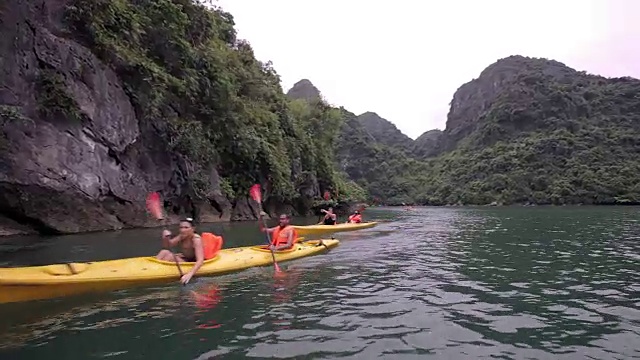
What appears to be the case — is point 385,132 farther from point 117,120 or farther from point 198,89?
point 117,120

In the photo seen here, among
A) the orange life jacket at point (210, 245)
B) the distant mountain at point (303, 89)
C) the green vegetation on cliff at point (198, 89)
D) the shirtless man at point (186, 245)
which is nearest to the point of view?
the shirtless man at point (186, 245)

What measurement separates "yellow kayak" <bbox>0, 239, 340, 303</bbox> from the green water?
162 millimetres

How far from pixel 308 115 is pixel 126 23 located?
25373 mm

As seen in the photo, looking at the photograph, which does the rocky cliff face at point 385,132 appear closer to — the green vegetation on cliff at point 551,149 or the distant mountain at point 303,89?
the distant mountain at point 303,89

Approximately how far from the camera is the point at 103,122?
1689 centimetres

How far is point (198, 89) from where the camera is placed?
2227 cm

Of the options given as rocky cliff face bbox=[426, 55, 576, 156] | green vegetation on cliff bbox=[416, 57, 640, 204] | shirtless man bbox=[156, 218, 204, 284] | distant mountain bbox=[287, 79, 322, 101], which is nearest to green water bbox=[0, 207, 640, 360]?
shirtless man bbox=[156, 218, 204, 284]

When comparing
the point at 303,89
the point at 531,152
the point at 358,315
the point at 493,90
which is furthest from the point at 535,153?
the point at 358,315

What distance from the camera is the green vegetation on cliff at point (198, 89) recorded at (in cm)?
1791

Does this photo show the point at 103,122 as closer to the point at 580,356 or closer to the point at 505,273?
the point at 505,273

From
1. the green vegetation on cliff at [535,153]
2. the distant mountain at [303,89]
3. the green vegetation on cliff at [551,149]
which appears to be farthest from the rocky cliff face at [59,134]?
the distant mountain at [303,89]

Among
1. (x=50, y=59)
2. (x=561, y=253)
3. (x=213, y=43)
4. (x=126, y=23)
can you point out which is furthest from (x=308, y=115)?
(x=561, y=253)

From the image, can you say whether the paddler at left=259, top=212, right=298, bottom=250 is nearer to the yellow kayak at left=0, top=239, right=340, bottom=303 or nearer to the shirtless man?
the yellow kayak at left=0, top=239, right=340, bottom=303

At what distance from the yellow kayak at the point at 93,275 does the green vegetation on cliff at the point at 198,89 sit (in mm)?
12324
